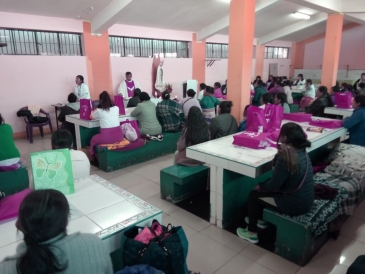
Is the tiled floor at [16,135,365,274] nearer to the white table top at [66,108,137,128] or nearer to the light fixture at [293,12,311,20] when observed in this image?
the white table top at [66,108,137,128]

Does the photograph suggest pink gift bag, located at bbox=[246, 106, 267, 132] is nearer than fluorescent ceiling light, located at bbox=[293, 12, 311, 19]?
Yes

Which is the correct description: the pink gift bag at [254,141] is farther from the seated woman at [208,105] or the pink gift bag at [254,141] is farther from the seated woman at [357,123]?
the seated woman at [208,105]

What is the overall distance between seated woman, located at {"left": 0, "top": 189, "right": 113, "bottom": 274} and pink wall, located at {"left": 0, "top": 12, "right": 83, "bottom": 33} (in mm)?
5759

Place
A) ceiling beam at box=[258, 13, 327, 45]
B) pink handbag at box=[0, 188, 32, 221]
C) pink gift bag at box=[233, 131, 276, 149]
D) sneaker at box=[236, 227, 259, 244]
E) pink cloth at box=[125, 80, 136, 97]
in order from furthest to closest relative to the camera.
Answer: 1. ceiling beam at box=[258, 13, 327, 45]
2. pink cloth at box=[125, 80, 136, 97]
3. pink gift bag at box=[233, 131, 276, 149]
4. sneaker at box=[236, 227, 259, 244]
5. pink handbag at box=[0, 188, 32, 221]

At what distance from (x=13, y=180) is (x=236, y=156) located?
8.32 feet

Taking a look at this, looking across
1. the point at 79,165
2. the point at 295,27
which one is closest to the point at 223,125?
the point at 79,165

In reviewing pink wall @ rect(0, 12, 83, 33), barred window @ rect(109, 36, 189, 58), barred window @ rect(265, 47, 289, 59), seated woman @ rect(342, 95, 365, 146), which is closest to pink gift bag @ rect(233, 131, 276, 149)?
seated woman @ rect(342, 95, 365, 146)

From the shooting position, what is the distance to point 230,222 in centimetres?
279

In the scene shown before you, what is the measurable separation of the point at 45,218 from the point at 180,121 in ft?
13.2

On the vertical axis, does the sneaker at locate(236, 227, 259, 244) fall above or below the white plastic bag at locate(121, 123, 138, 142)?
below

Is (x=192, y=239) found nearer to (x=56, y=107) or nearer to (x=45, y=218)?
(x=45, y=218)

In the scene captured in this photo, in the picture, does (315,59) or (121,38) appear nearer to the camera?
(121,38)

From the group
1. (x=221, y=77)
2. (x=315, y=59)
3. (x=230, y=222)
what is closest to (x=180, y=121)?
(x=230, y=222)

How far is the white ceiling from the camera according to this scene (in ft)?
18.0
